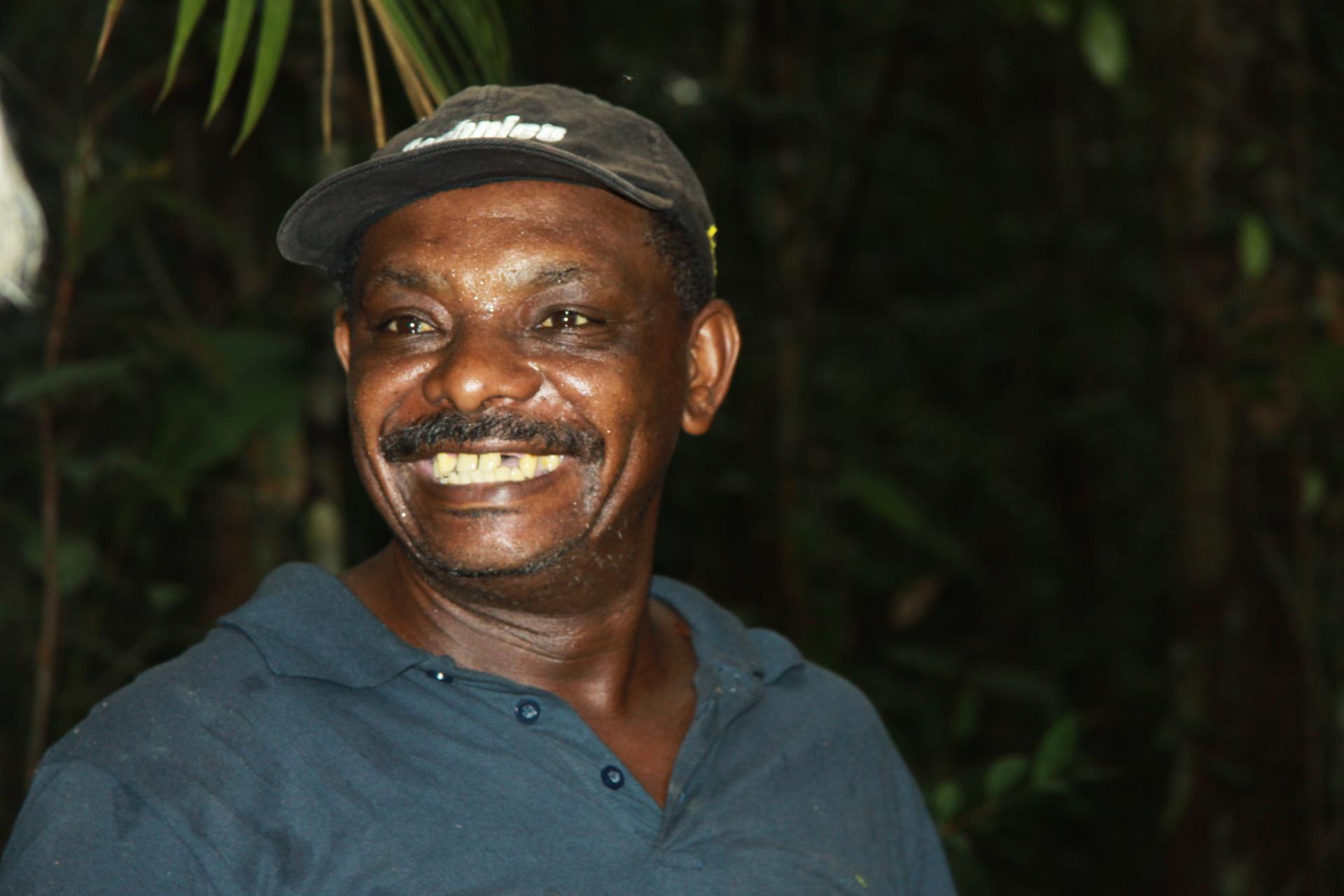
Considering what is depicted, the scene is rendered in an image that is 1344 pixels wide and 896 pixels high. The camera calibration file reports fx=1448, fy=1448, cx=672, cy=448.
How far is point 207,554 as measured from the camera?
3078 mm

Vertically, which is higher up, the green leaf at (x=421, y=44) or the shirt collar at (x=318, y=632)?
the green leaf at (x=421, y=44)

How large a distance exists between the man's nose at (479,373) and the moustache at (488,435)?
1 centimetres

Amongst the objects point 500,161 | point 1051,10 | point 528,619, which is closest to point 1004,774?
point 528,619

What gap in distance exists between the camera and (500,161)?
1.51 meters

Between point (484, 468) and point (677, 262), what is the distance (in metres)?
0.35

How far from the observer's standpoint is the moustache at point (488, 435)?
1512 mm

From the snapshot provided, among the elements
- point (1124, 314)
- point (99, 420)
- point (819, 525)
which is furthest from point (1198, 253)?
point (1124, 314)

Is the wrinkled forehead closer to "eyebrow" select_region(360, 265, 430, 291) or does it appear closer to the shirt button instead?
"eyebrow" select_region(360, 265, 430, 291)

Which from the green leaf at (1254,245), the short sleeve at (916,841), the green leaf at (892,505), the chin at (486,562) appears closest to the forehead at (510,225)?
the chin at (486,562)

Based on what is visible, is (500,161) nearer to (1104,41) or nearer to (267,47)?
(267,47)

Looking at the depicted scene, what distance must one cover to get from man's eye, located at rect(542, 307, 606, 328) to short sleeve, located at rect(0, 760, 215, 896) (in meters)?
0.63

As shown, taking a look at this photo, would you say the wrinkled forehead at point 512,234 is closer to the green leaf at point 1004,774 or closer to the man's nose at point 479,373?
the man's nose at point 479,373

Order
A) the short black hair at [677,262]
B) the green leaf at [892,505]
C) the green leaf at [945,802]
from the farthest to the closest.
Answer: the green leaf at [892,505] → the green leaf at [945,802] → the short black hair at [677,262]

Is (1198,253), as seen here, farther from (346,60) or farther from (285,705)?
(285,705)
